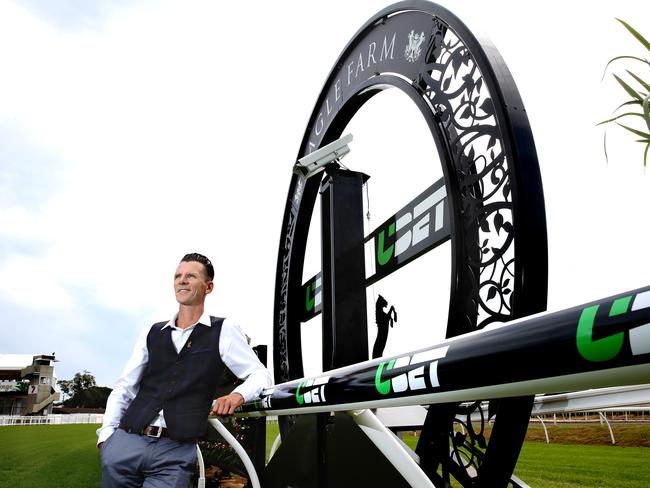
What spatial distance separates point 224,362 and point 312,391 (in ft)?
1.24

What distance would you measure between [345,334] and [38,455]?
8.18 metres

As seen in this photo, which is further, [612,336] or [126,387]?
[126,387]

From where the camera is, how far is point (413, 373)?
0.96 meters

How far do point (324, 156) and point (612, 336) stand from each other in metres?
1.78

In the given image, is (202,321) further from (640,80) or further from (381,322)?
(640,80)

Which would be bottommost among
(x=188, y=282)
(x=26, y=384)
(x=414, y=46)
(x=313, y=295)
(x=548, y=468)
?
(x=548, y=468)

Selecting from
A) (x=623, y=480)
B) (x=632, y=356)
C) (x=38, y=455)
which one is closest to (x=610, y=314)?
(x=632, y=356)

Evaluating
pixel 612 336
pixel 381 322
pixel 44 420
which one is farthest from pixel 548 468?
pixel 44 420

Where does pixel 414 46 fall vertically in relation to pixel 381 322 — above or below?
above

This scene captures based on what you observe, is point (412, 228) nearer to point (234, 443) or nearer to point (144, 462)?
point (234, 443)

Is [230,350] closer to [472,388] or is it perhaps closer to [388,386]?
[388,386]

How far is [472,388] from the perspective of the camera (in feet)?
2.73

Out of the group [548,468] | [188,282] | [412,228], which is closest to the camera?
[188,282]

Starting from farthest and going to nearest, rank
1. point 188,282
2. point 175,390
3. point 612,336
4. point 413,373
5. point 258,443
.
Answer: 1. point 258,443
2. point 188,282
3. point 175,390
4. point 413,373
5. point 612,336
